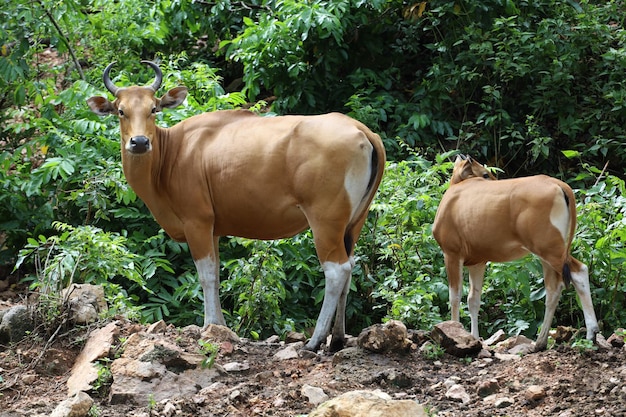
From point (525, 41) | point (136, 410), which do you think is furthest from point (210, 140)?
point (525, 41)

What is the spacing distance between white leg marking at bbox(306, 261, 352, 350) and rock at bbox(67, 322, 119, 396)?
152cm

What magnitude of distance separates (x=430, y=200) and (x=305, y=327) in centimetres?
188

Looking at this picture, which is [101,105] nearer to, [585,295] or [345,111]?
[585,295]

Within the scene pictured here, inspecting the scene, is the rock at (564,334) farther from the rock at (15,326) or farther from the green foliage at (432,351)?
the rock at (15,326)

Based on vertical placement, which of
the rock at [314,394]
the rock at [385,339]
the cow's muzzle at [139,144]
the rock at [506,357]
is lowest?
the rock at [506,357]

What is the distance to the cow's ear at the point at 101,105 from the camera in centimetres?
779

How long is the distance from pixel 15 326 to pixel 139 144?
168 cm

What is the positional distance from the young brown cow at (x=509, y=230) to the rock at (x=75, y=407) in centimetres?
324

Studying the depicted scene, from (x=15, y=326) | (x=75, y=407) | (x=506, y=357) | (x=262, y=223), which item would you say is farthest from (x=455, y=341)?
(x=15, y=326)

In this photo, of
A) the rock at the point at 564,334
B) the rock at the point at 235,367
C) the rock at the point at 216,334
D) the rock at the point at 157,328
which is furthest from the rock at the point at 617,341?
the rock at the point at 157,328

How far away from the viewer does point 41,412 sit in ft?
19.6

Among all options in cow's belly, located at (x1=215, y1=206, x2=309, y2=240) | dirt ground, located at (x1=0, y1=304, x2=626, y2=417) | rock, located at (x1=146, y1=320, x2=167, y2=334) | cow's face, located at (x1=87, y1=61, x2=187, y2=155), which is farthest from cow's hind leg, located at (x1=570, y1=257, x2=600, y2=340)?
cow's face, located at (x1=87, y1=61, x2=187, y2=155)

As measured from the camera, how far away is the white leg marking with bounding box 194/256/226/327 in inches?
297

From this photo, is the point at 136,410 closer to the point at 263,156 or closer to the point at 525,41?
the point at 263,156
